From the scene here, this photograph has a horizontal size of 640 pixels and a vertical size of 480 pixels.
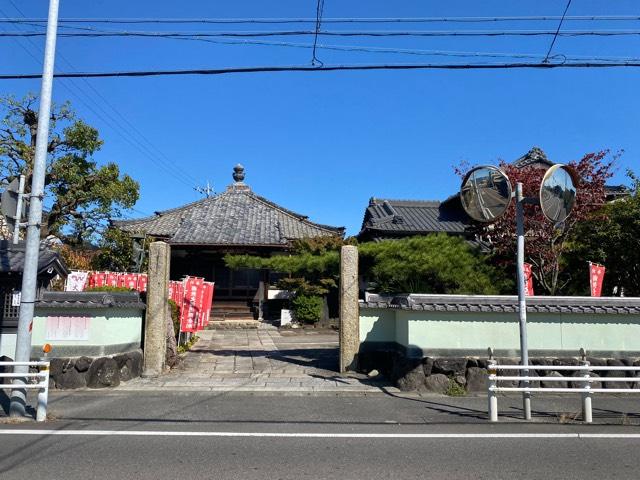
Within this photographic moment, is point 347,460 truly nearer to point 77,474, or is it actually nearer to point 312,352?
point 77,474

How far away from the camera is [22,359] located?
736cm

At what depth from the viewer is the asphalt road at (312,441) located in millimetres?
5000

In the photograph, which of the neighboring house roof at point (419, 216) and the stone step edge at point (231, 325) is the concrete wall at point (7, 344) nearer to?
the stone step edge at point (231, 325)

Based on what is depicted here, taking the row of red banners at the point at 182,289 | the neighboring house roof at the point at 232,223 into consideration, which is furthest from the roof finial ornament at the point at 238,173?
the row of red banners at the point at 182,289

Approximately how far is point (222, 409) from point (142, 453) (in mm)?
2480

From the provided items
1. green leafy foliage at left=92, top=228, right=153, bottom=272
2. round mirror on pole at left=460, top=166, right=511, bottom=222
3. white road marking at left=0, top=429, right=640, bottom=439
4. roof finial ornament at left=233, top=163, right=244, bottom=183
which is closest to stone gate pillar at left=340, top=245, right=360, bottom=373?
round mirror on pole at left=460, top=166, right=511, bottom=222

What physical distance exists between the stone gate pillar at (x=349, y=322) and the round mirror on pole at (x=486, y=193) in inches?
147

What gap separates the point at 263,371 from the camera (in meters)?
11.5

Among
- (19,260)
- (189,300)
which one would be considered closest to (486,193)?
(19,260)

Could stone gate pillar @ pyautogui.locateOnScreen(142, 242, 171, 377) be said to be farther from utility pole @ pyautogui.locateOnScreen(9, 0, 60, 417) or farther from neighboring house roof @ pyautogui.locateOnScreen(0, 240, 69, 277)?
utility pole @ pyautogui.locateOnScreen(9, 0, 60, 417)

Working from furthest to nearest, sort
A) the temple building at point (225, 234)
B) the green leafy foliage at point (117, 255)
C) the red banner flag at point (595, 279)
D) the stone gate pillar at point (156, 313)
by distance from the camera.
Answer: the green leafy foliage at point (117, 255) → the temple building at point (225, 234) → the red banner flag at point (595, 279) → the stone gate pillar at point (156, 313)

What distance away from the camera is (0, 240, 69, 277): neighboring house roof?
927cm

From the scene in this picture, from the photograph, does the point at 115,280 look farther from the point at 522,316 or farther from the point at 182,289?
the point at 522,316

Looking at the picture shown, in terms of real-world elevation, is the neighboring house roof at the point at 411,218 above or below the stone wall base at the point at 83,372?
above
